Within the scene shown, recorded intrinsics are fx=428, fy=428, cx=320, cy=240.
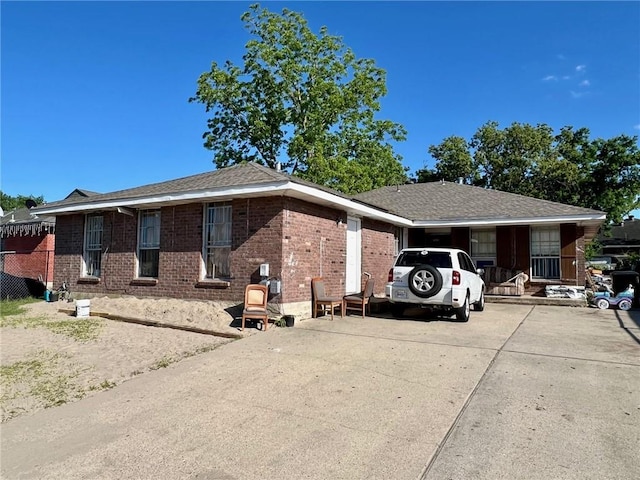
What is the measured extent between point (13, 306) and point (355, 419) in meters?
12.3

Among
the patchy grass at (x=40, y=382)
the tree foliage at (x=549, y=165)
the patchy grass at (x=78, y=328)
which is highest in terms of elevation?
the tree foliage at (x=549, y=165)

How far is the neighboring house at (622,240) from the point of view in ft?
161

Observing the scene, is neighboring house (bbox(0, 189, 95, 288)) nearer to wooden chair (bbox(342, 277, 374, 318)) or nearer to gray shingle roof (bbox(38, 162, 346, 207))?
gray shingle roof (bbox(38, 162, 346, 207))

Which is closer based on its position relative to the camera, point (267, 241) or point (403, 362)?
point (403, 362)

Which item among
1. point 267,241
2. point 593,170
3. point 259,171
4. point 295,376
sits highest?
point 593,170

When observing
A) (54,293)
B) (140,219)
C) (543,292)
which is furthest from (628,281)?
(54,293)

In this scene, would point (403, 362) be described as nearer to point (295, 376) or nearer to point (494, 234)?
point (295, 376)

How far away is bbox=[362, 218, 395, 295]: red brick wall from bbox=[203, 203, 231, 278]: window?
4.83 m

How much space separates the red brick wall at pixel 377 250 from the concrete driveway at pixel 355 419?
663 centimetres

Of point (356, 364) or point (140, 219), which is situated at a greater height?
point (140, 219)

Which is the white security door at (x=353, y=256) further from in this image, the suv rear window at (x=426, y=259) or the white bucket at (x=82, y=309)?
the white bucket at (x=82, y=309)

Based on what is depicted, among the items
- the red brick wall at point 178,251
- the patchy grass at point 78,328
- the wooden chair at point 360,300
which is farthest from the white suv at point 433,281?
the patchy grass at point 78,328

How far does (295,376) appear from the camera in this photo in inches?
227

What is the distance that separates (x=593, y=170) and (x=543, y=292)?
23.0m
